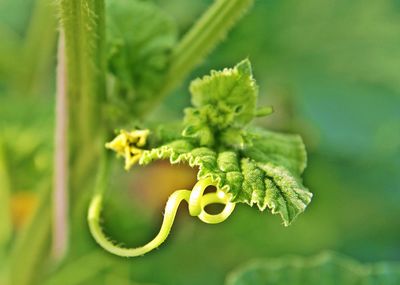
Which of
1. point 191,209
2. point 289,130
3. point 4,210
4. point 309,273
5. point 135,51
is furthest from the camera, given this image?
point 289,130

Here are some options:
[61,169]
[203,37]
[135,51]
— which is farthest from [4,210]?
[203,37]

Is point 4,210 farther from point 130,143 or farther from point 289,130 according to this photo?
point 130,143

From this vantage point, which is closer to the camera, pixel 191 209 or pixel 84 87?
pixel 191 209

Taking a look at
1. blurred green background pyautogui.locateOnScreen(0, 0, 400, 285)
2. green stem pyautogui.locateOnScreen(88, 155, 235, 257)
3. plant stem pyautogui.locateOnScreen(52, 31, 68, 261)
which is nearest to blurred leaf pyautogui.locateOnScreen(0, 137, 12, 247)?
blurred green background pyautogui.locateOnScreen(0, 0, 400, 285)

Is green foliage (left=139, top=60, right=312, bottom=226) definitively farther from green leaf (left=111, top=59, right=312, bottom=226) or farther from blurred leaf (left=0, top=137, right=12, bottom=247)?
blurred leaf (left=0, top=137, right=12, bottom=247)

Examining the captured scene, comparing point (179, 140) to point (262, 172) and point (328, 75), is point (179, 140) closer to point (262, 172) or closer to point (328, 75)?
point (262, 172)

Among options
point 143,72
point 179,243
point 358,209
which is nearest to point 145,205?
point 179,243

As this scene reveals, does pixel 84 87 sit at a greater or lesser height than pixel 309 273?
greater

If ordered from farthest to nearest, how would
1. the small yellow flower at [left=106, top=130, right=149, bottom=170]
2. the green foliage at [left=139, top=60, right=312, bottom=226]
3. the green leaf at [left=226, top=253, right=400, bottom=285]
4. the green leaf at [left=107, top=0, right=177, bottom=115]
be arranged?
the green leaf at [left=226, top=253, right=400, bottom=285] < the green leaf at [left=107, top=0, right=177, bottom=115] < the small yellow flower at [left=106, top=130, right=149, bottom=170] < the green foliage at [left=139, top=60, right=312, bottom=226]
